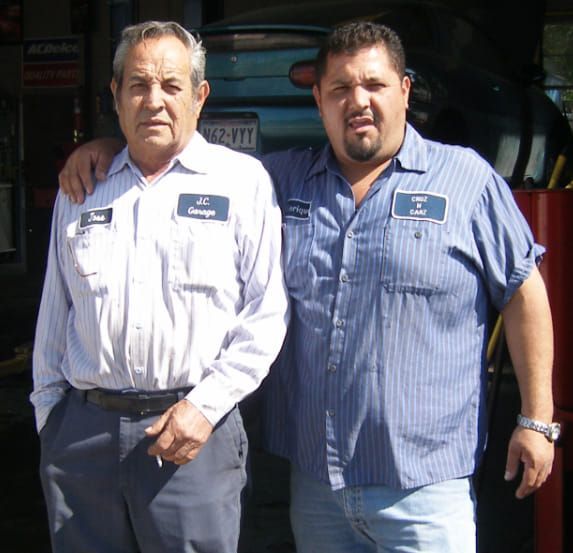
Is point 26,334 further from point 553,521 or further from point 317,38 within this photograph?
point 553,521

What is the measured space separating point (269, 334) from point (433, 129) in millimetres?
2843

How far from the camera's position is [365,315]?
7.09 ft

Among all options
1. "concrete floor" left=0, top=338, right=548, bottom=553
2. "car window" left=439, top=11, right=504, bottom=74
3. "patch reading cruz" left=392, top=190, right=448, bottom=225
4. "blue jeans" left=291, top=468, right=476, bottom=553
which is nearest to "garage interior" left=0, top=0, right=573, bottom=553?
"concrete floor" left=0, top=338, right=548, bottom=553

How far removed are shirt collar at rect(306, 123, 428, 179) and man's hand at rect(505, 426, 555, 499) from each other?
709 millimetres

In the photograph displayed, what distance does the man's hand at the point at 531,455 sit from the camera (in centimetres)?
218

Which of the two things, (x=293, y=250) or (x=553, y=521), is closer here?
(x=293, y=250)

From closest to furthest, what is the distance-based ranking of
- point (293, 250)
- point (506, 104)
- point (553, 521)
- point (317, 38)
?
point (293, 250) → point (553, 521) → point (317, 38) → point (506, 104)

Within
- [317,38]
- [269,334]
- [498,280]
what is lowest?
[269,334]

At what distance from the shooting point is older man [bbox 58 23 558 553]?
2146mm

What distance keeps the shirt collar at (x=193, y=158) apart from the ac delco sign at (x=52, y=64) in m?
9.00

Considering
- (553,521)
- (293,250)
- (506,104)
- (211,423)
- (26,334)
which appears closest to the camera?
(211,423)

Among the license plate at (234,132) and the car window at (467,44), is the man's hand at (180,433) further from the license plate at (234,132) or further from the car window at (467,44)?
the car window at (467,44)

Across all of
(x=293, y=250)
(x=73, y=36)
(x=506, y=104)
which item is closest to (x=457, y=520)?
(x=293, y=250)

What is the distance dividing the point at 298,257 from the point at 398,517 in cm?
69
